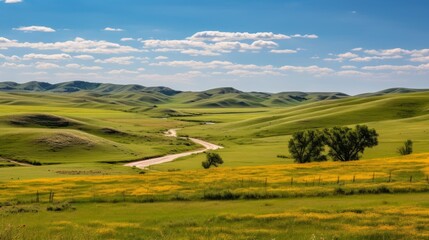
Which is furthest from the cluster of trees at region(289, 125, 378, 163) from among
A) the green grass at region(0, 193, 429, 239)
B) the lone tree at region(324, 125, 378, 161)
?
the green grass at region(0, 193, 429, 239)

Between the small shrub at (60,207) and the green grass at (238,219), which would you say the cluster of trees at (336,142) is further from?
the small shrub at (60,207)

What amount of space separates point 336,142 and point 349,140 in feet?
9.11

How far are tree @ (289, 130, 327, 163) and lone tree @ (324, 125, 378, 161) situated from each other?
6.50ft

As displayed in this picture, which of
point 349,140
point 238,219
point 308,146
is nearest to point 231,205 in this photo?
point 238,219

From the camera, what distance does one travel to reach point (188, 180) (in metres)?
61.2

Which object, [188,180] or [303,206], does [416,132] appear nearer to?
[188,180]

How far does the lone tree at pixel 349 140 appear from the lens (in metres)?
97.4

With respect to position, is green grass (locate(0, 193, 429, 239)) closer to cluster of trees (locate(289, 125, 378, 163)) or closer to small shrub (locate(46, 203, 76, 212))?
small shrub (locate(46, 203, 76, 212))

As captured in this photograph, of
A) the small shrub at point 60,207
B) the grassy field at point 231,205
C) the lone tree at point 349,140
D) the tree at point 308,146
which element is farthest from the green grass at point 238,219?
the tree at point 308,146

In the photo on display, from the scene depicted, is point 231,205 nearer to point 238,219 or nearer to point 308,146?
point 238,219

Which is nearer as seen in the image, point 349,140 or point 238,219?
point 238,219

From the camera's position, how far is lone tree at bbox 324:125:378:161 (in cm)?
9744

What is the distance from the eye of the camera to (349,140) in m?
97.8

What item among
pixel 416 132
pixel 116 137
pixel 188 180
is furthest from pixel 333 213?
pixel 116 137
